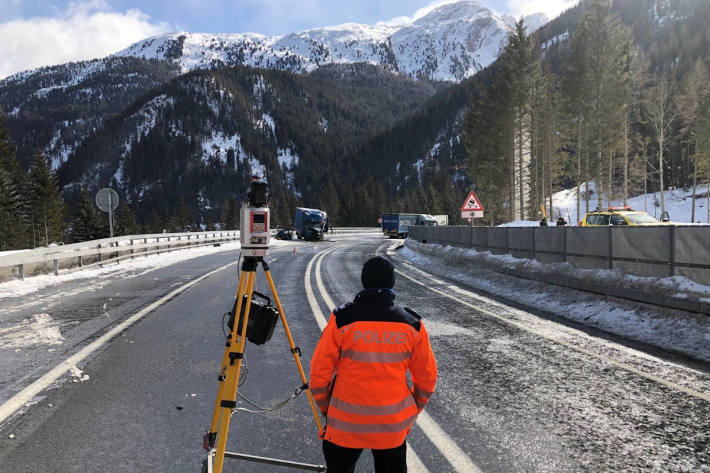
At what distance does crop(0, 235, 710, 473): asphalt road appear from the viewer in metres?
3.22

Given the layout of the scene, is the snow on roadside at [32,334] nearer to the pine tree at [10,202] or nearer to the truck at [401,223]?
the truck at [401,223]

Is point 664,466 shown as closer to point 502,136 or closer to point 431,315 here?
point 431,315

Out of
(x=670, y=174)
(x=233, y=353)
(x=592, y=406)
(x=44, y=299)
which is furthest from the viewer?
(x=670, y=174)

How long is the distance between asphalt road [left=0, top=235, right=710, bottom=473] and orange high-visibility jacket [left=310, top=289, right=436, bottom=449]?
1.00 m

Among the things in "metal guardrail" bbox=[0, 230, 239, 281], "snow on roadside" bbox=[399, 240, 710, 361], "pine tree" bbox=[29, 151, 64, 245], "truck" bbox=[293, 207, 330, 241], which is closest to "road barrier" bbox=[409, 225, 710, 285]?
"snow on roadside" bbox=[399, 240, 710, 361]

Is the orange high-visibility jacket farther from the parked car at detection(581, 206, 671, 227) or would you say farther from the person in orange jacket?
the parked car at detection(581, 206, 671, 227)

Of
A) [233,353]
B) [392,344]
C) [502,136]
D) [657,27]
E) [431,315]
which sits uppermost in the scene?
[657,27]

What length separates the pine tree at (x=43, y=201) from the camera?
Answer: 204 feet

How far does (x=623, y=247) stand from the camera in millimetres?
9695

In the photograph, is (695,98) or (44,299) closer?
(44,299)

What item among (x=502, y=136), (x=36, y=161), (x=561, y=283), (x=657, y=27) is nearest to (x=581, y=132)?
(x=502, y=136)

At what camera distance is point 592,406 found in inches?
164

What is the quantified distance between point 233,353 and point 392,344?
3.81ft

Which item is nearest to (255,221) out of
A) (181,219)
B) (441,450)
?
(441,450)
